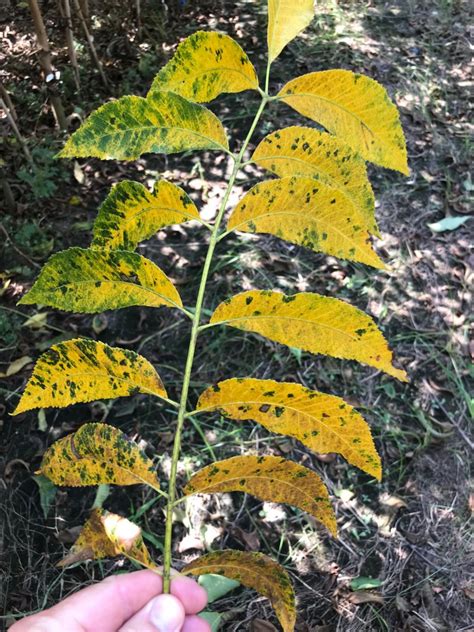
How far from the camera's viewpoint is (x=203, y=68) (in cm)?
105

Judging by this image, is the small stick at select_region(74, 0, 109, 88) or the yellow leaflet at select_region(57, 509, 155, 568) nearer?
the yellow leaflet at select_region(57, 509, 155, 568)

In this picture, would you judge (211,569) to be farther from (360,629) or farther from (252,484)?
(360,629)

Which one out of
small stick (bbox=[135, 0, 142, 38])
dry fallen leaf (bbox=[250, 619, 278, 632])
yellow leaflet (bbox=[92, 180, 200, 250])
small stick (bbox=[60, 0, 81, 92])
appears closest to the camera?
yellow leaflet (bbox=[92, 180, 200, 250])

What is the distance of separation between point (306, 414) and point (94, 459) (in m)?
0.38

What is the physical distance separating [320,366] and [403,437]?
0.46 m

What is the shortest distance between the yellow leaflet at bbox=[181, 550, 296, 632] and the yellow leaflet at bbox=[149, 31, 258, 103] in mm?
834

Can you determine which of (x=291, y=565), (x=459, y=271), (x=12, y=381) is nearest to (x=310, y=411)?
(x=291, y=565)

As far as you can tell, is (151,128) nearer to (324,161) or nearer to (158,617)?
(324,161)

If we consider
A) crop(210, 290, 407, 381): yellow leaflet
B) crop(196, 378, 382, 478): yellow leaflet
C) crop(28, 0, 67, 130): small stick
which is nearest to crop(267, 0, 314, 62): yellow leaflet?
crop(210, 290, 407, 381): yellow leaflet

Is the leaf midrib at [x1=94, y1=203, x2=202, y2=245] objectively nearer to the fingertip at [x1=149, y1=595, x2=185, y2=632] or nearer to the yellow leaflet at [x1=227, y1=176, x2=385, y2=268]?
the yellow leaflet at [x1=227, y1=176, x2=385, y2=268]

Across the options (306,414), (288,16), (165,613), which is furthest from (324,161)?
(165,613)

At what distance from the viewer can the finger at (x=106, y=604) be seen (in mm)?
1024

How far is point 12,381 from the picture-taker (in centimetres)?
238

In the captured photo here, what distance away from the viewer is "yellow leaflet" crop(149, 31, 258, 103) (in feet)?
3.36
